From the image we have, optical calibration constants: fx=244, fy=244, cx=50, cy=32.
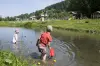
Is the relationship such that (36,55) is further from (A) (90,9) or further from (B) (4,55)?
(A) (90,9)

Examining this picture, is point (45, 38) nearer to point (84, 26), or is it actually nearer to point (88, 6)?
point (84, 26)

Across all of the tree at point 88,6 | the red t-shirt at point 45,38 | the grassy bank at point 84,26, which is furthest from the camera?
the tree at point 88,6

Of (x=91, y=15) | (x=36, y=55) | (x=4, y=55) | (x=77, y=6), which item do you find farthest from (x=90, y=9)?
(x=4, y=55)

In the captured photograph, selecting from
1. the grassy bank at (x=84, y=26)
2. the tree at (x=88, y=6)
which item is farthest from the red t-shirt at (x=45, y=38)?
the tree at (x=88, y=6)

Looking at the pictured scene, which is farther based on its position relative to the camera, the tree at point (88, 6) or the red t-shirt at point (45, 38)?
the tree at point (88, 6)

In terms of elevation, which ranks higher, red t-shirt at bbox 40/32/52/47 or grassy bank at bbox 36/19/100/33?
red t-shirt at bbox 40/32/52/47

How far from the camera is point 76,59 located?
15.1m

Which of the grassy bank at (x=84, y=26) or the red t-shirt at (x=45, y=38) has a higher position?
the red t-shirt at (x=45, y=38)

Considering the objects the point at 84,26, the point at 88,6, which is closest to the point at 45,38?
the point at 84,26

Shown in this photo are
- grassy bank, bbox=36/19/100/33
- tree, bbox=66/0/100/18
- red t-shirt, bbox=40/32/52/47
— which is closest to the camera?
red t-shirt, bbox=40/32/52/47

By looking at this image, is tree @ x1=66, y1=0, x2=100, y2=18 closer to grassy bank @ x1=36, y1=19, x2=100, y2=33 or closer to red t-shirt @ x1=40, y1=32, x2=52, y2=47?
grassy bank @ x1=36, y1=19, x2=100, y2=33

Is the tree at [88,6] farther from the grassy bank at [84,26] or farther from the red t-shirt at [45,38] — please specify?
the red t-shirt at [45,38]

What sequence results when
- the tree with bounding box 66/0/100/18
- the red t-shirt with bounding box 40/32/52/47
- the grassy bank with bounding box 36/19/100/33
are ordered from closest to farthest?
the red t-shirt with bounding box 40/32/52/47, the grassy bank with bounding box 36/19/100/33, the tree with bounding box 66/0/100/18

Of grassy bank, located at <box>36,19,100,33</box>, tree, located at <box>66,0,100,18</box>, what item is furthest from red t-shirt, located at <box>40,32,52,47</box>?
tree, located at <box>66,0,100,18</box>
